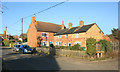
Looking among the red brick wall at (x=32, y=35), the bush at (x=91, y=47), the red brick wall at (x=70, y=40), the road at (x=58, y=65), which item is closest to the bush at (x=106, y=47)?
the bush at (x=91, y=47)

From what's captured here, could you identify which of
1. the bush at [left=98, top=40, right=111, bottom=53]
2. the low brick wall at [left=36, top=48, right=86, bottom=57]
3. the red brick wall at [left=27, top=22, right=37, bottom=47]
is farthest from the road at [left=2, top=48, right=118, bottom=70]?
the red brick wall at [left=27, top=22, right=37, bottom=47]

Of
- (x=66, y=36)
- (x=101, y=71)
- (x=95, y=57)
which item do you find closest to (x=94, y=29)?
(x=66, y=36)

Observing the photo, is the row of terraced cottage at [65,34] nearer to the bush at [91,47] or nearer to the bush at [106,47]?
the bush at [106,47]

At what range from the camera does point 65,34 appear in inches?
1483

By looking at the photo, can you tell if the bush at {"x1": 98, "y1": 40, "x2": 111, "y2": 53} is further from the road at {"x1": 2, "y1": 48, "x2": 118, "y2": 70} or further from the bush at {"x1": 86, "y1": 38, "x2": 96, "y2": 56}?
the road at {"x1": 2, "y1": 48, "x2": 118, "y2": 70}

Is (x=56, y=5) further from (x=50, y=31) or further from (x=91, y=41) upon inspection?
(x=50, y=31)

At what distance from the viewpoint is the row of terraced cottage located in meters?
32.8

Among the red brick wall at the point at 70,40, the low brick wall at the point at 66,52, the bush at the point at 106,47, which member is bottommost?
the low brick wall at the point at 66,52

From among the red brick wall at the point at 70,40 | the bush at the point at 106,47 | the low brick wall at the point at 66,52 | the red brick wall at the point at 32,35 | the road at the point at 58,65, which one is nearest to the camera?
the road at the point at 58,65

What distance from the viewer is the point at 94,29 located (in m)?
34.2

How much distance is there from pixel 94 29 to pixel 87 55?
19382 millimetres

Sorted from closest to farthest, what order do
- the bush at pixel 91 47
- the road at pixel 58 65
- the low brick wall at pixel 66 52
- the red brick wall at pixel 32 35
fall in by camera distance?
the road at pixel 58 65 → the bush at pixel 91 47 → the low brick wall at pixel 66 52 → the red brick wall at pixel 32 35

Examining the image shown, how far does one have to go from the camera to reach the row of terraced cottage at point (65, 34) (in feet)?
108

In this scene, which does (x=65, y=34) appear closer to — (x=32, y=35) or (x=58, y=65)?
(x=32, y=35)
